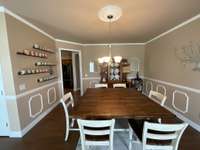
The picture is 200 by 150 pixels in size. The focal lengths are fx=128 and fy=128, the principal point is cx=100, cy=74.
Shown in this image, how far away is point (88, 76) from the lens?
574 centimetres

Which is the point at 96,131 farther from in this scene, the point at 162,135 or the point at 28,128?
the point at 28,128

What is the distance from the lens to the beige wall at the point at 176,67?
104 inches

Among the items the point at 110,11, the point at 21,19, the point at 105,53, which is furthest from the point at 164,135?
the point at 105,53

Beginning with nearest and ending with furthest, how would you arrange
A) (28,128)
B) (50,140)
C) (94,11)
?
(94,11), (50,140), (28,128)

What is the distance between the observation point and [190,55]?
2795 millimetres

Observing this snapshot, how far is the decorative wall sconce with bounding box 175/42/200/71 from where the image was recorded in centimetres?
260

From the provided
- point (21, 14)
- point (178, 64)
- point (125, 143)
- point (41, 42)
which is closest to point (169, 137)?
point (125, 143)

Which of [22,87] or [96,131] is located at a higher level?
[22,87]

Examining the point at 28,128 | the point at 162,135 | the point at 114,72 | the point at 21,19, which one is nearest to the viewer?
the point at 162,135

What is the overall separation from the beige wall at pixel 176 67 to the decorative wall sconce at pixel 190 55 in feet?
0.27

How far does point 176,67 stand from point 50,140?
3.37 metres

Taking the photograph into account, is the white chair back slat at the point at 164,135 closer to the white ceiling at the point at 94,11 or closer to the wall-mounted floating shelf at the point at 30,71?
the white ceiling at the point at 94,11

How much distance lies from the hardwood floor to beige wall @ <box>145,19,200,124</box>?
491 mm

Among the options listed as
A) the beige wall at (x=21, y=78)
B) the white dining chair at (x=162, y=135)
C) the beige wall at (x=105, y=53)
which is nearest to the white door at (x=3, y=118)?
the beige wall at (x=21, y=78)
